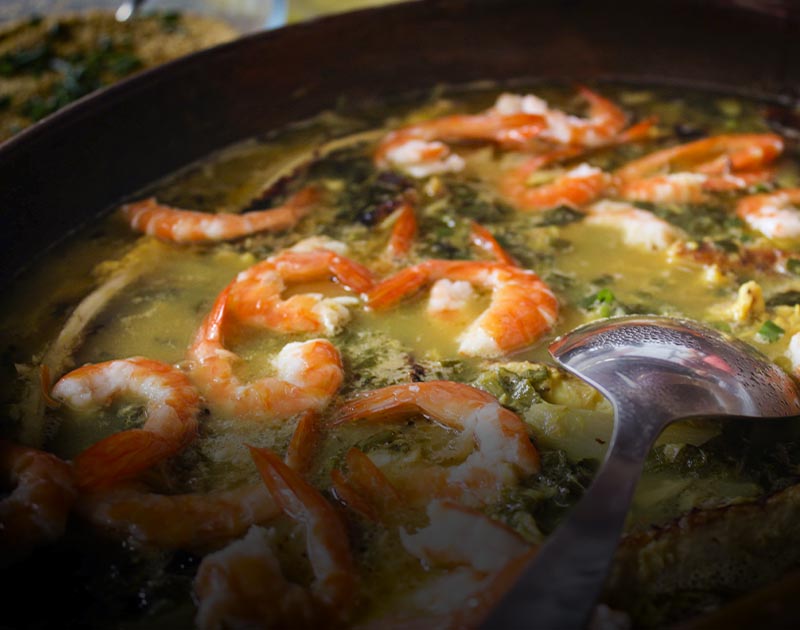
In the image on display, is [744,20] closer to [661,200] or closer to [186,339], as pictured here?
[661,200]

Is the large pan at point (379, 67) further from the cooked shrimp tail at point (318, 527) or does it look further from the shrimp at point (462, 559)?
the shrimp at point (462, 559)

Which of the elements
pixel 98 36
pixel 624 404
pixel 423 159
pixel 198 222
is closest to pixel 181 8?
pixel 98 36

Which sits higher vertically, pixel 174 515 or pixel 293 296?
pixel 293 296

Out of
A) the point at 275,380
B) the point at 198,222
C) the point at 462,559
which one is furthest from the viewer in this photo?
the point at 198,222

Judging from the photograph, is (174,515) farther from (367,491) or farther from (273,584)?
(367,491)

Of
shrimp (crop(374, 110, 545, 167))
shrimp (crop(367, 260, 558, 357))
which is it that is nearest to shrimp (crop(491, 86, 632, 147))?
shrimp (crop(374, 110, 545, 167))

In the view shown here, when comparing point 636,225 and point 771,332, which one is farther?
point 636,225
